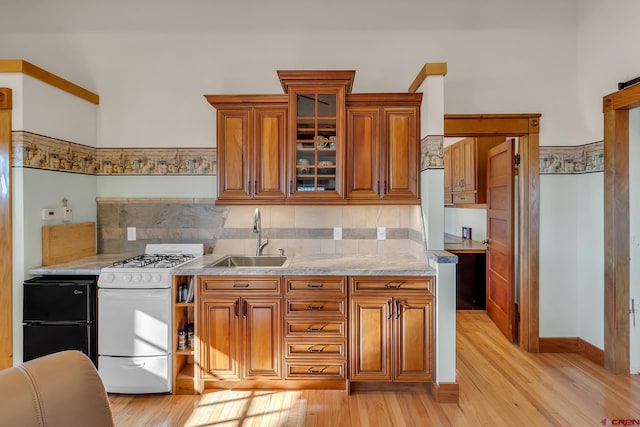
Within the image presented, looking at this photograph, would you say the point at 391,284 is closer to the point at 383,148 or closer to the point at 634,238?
the point at 383,148

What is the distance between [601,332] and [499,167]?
1.77 meters

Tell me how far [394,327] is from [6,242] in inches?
113

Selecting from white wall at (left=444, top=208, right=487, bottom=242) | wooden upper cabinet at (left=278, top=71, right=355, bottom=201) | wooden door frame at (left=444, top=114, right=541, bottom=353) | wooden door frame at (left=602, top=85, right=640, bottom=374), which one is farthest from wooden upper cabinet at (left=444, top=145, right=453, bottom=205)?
wooden upper cabinet at (left=278, top=71, right=355, bottom=201)

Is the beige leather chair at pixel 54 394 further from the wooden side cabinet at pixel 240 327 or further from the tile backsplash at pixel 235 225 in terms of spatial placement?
the tile backsplash at pixel 235 225

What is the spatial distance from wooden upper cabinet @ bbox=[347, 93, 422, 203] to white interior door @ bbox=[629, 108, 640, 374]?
5.75 ft

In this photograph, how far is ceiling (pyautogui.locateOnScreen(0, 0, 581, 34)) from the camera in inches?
122

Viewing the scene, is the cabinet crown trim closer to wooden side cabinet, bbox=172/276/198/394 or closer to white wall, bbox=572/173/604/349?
wooden side cabinet, bbox=172/276/198/394

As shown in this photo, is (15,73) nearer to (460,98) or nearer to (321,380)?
(321,380)

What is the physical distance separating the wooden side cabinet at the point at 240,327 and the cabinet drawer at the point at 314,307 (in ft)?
0.27

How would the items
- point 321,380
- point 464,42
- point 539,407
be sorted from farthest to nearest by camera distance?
point 464,42 < point 321,380 < point 539,407

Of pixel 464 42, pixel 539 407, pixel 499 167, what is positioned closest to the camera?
pixel 539 407

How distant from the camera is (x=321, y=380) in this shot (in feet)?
8.04

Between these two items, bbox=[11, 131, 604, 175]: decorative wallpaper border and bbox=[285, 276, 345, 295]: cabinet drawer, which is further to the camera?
bbox=[11, 131, 604, 175]: decorative wallpaper border

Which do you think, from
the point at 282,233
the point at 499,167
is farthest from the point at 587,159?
the point at 282,233
